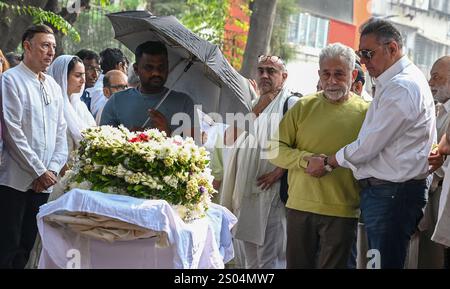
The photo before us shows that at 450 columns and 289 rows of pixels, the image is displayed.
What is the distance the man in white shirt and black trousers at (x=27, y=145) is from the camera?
7832 mm

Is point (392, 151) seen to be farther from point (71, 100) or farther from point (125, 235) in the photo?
point (71, 100)

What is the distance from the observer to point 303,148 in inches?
305

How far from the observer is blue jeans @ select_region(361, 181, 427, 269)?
22.8ft

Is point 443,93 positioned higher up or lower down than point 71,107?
higher up

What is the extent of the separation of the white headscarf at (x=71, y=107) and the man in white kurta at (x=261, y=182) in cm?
151

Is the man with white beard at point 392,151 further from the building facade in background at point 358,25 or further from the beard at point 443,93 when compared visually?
the building facade in background at point 358,25

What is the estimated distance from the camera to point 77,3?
549 inches

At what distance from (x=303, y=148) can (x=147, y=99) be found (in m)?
1.33

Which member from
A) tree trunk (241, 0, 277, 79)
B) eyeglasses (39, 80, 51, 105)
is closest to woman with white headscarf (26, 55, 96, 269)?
eyeglasses (39, 80, 51, 105)

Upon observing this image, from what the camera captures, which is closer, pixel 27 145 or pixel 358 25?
pixel 27 145

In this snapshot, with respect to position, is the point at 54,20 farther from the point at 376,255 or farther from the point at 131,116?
the point at 376,255

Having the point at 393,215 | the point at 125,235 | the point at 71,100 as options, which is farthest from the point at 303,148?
the point at 71,100

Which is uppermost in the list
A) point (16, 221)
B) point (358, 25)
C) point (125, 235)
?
point (358, 25)
